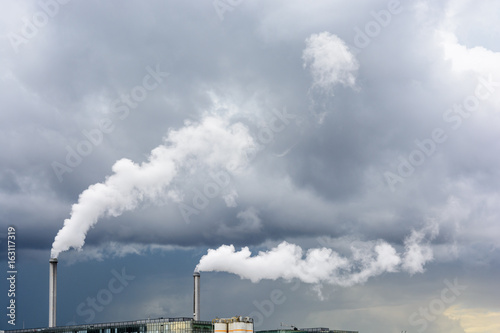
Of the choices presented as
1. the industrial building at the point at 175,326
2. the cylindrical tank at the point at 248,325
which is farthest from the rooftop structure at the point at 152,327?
the cylindrical tank at the point at 248,325

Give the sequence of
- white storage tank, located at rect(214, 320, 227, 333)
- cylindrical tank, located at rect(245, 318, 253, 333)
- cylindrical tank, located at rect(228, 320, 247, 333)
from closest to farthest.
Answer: cylindrical tank, located at rect(228, 320, 247, 333), white storage tank, located at rect(214, 320, 227, 333), cylindrical tank, located at rect(245, 318, 253, 333)

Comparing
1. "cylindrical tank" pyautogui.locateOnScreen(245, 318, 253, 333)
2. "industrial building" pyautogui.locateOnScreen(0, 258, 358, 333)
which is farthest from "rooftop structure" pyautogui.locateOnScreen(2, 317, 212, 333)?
"cylindrical tank" pyautogui.locateOnScreen(245, 318, 253, 333)

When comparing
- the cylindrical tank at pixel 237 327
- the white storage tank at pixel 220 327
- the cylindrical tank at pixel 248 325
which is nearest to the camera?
the cylindrical tank at pixel 237 327

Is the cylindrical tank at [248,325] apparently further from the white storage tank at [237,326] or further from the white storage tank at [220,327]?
the white storage tank at [220,327]

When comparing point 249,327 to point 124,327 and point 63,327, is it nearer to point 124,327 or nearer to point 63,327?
point 124,327

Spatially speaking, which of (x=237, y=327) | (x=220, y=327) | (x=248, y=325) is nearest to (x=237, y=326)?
(x=237, y=327)

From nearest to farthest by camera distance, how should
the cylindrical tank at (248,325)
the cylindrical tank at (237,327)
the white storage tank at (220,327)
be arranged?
the cylindrical tank at (237,327) < the white storage tank at (220,327) < the cylindrical tank at (248,325)

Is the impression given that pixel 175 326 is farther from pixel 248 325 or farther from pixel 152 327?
pixel 248 325

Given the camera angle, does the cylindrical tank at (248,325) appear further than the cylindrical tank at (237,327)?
Yes

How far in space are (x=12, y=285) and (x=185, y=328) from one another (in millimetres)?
46151

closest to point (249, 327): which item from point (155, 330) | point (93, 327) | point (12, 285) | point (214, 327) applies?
point (214, 327)

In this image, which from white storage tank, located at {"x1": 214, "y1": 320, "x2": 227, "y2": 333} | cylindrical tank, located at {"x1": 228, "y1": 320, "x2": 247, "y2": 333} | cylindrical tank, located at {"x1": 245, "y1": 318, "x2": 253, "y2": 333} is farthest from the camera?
cylindrical tank, located at {"x1": 245, "y1": 318, "x2": 253, "y2": 333}

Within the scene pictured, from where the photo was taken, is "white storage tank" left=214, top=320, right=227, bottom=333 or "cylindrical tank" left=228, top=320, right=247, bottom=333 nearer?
"cylindrical tank" left=228, top=320, right=247, bottom=333

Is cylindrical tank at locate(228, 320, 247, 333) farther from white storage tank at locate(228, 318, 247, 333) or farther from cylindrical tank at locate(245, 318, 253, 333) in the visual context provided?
cylindrical tank at locate(245, 318, 253, 333)
